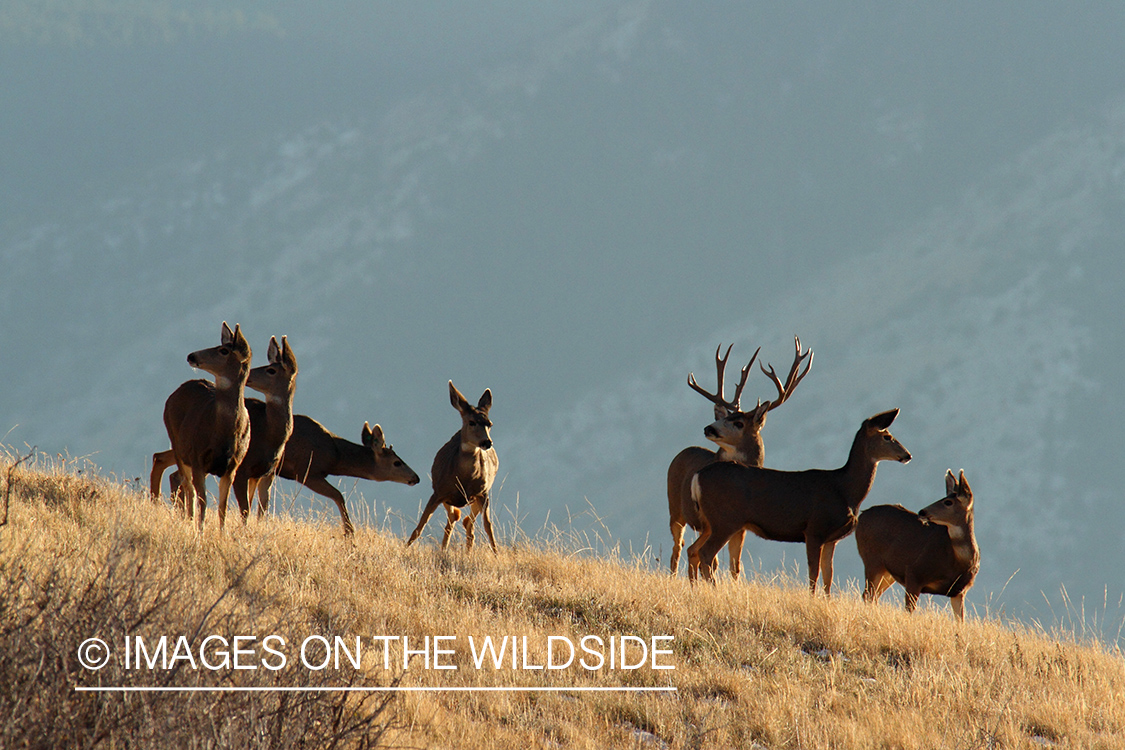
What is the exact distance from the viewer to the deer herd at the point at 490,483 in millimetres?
8820

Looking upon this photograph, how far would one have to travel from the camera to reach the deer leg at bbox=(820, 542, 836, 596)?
10.5 m

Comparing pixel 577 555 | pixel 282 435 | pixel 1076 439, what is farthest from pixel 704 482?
pixel 1076 439

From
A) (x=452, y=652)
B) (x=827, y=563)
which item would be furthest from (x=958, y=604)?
(x=452, y=652)

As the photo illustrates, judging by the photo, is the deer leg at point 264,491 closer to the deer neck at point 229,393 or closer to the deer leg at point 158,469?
the deer leg at point 158,469

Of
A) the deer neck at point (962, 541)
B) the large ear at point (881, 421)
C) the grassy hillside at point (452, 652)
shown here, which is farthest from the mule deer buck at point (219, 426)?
the deer neck at point (962, 541)

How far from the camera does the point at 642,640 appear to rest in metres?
7.56

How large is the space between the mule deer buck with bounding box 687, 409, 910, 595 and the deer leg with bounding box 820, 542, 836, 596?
1.0 inches

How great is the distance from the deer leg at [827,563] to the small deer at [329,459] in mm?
4111

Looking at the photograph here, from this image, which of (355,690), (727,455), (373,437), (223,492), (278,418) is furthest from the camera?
(727,455)

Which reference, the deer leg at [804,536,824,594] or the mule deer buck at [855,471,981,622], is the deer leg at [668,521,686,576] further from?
the mule deer buck at [855,471,981,622]

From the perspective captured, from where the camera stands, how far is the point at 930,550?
10.1 m

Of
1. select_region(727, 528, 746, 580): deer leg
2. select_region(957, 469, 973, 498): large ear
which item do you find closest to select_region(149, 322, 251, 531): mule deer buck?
select_region(727, 528, 746, 580): deer leg

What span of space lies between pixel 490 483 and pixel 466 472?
1.59 feet

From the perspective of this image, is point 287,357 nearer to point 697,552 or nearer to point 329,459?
point 329,459
